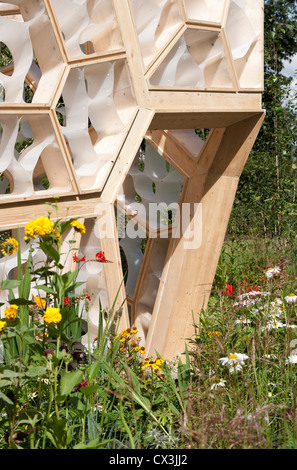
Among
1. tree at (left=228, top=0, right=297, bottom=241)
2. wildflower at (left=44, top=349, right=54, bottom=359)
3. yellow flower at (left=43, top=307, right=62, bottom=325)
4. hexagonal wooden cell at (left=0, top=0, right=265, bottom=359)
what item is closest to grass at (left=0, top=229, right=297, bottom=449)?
wildflower at (left=44, top=349, right=54, bottom=359)

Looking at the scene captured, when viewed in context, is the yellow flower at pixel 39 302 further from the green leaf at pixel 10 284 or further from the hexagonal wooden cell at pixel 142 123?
the hexagonal wooden cell at pixel 142 123

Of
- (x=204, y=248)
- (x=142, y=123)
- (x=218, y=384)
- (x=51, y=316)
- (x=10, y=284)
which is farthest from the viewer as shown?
(x=204, y=248)

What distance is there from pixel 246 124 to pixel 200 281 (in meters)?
1.41

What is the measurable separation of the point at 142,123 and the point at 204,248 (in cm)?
151

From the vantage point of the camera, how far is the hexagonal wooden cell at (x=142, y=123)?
10.3 ft

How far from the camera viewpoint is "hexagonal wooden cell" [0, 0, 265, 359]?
10.3 ft

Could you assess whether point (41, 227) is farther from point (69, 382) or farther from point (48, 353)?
point (69, 382)

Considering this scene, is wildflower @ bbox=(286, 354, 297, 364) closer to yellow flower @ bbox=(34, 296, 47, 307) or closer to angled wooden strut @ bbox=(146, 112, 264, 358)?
yellow flower @ bbox=(34, 296, 47, 307)

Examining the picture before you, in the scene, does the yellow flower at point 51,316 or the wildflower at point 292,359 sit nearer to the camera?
the yellow flower at point 51,316

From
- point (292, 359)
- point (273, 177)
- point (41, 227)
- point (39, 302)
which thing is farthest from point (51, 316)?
point (273, 177)

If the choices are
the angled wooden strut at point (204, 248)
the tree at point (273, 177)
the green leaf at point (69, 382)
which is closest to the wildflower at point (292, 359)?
the green leaf at point (69, 382)

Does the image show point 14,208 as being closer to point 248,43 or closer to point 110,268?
point 110,268

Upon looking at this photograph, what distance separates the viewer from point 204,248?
4.77 meters
